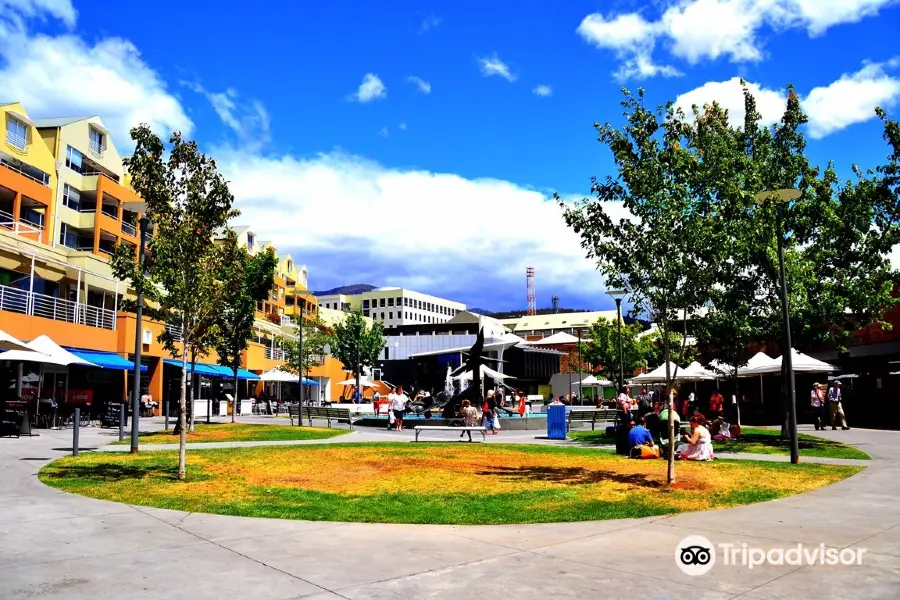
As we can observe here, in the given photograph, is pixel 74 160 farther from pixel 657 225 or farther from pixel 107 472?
pixel 657 225

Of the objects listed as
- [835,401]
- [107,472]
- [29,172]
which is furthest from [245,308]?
[835,401]

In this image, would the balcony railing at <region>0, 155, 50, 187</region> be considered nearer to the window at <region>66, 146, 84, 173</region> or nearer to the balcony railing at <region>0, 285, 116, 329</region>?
the window at <region>66, 146, 84, 173</region>

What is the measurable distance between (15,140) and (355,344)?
33187 mm

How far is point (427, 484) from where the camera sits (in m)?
12.6

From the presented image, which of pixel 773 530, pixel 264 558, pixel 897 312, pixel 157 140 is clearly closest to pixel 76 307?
pixel 157 140

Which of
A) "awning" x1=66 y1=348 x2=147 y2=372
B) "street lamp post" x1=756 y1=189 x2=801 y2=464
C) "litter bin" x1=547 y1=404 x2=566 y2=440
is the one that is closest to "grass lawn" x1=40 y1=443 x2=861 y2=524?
"street lamp post" x1=756 y1=189 x2=801 y2=464

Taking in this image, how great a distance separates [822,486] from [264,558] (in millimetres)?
10024

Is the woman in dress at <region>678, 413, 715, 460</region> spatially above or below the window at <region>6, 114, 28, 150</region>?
below

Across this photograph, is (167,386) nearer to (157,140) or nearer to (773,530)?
(157,140)

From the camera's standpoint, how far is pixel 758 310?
829 inches

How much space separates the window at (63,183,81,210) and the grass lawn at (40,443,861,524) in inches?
1291

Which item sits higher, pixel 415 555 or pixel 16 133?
pixel 16 133

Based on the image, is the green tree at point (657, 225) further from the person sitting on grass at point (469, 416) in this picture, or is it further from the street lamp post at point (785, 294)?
the person sitting on grass at point (469, 416)

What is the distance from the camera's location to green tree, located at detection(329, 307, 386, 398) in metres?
64.9
